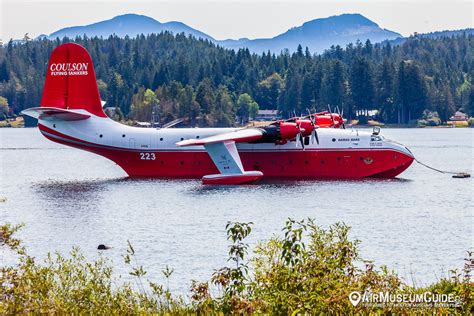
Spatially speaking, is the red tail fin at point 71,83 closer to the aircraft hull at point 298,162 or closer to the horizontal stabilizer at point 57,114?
the horizontal stabilizer at point 57,114

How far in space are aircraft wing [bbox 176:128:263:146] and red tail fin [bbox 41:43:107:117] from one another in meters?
9.29

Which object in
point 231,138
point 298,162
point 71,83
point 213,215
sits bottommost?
point 213,215

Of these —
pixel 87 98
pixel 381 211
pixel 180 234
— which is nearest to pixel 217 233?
pixel 180 234

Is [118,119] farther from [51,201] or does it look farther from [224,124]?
[51,201]

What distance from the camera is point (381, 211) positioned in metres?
46.4

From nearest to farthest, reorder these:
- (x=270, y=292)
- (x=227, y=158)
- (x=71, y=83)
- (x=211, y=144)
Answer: (x=270, y=292) < (x=227, y=158) < (x=211, y=144) < (x=71, y=83)

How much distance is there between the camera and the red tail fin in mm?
63781

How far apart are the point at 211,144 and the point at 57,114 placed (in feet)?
40.9

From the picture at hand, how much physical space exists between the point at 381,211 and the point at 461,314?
27497 mm

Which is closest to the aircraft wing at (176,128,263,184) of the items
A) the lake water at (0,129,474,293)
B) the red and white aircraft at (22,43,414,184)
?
the red and white aircraft at (22,43,414,184)

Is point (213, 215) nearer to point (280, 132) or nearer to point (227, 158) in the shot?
point (227, 158)

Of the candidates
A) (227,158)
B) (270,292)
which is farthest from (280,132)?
(270,292)

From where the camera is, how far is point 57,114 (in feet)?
205

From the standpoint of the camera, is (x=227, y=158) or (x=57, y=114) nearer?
(x=227, y=158)
